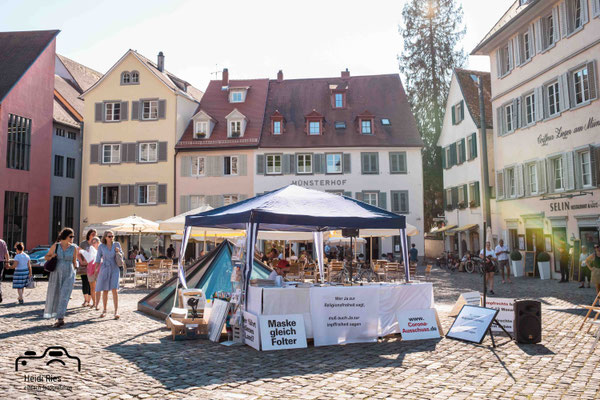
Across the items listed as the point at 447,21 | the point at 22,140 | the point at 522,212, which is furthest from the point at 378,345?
the point at 447,21

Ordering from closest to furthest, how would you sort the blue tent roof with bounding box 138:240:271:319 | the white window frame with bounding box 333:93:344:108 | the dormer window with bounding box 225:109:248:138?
the blue tent roof with bounding box 138:240:271:319 < the dormer window with bounding box 225:109:248:138 < the white window frame with bounding box 333:93:344:108

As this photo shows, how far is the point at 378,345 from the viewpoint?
8.98 metres

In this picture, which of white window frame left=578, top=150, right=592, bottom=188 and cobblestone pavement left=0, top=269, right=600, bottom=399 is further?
white window frame left=578, top=150, right=592, bottom=188

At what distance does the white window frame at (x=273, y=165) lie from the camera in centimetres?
3669

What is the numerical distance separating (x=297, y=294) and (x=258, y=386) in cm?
287

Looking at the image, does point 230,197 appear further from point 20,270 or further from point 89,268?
point 89,268

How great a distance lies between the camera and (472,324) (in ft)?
30.5

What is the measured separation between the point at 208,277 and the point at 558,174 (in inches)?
677

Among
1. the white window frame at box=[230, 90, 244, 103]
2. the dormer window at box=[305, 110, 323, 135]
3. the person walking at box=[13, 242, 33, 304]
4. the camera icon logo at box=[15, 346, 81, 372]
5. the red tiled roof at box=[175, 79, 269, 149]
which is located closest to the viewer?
the camera icon logo at box=[15, 346, 81, 372]

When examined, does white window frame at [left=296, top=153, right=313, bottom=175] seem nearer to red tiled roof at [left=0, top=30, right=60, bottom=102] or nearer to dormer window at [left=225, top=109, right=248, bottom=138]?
dormer window at [left=225, top=109, right=248, bottom=138]

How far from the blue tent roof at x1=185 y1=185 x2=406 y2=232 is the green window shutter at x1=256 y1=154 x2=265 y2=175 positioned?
83.5ft

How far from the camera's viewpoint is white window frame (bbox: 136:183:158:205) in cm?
3712

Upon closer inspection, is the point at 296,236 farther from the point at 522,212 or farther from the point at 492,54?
the point at 492,54

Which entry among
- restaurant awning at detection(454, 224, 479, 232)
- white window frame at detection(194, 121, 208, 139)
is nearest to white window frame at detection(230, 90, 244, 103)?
white window frame at detection(194, 121, 208, 139)
